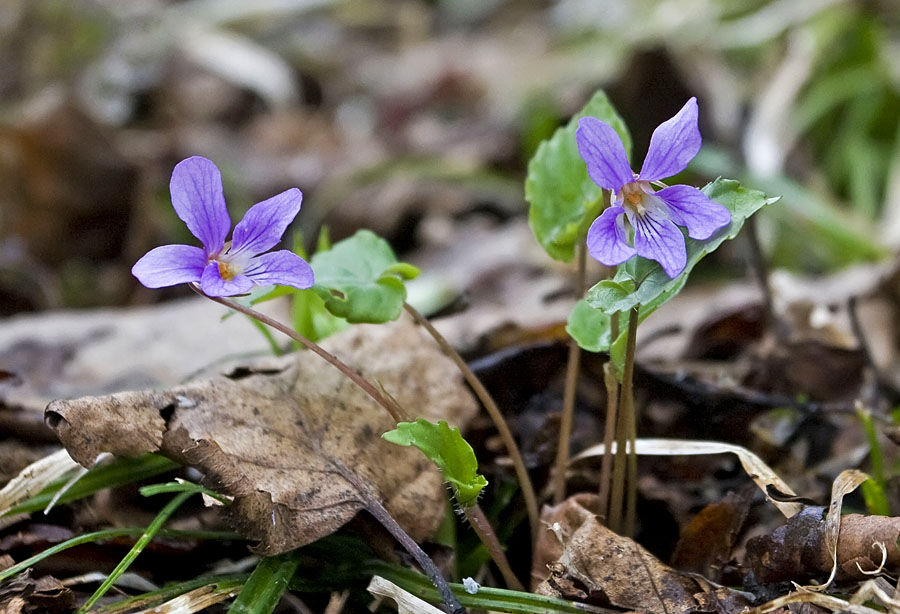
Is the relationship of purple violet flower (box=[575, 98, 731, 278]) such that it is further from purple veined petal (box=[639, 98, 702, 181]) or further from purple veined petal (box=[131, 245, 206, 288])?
purple veined petal (box=[131, 245, 206, 288])

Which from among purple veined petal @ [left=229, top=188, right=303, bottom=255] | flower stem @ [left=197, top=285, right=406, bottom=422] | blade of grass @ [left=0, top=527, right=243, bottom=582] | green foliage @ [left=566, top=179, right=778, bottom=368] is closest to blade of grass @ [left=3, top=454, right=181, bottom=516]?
blade of grass @ [left=0, top=527, right=243, bottom=582]

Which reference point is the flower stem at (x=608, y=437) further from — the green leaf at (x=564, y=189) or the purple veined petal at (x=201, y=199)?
the purple veined petal at (x=201, y=199)

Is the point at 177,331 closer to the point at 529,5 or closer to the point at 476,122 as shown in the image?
the point at 476,122

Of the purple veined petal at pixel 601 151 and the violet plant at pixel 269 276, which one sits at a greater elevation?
the purple veined petal at pixel 601 151

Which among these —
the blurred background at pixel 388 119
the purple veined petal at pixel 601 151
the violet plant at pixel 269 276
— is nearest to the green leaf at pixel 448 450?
the violet plant at pixel 269 276

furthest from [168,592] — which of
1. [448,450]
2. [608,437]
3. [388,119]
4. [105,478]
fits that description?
[388,119]

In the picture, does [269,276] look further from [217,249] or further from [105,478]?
[105,478]
